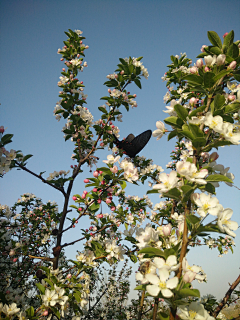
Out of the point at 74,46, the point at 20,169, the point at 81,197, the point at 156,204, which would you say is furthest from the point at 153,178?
the point at 74,46

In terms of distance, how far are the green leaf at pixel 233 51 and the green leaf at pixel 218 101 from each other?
18.6 inches

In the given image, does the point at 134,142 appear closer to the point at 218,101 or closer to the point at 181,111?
the point at 181,111

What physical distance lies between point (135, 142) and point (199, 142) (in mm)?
1544

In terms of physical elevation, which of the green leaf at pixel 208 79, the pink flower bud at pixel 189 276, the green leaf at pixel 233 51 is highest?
the green leaf at pixel 233 51

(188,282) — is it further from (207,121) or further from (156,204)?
(156,204)

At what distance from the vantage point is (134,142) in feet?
8.96

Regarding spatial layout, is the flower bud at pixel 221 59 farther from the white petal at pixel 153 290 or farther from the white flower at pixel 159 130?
the white petal at pixel 153 290

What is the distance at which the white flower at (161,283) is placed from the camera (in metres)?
0.97

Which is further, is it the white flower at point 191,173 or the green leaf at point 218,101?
the green leaf at point 218,101

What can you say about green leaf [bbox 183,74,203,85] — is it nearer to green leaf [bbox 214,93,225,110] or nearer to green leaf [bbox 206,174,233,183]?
green leaf [bbox 214,93,225,110]

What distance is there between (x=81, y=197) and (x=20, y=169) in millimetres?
814

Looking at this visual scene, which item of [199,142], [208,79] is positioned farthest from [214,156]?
[208,79]

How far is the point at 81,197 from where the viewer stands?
236 centimetres

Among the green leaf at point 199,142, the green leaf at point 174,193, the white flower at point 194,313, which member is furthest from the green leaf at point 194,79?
the white flower at point 194,313
